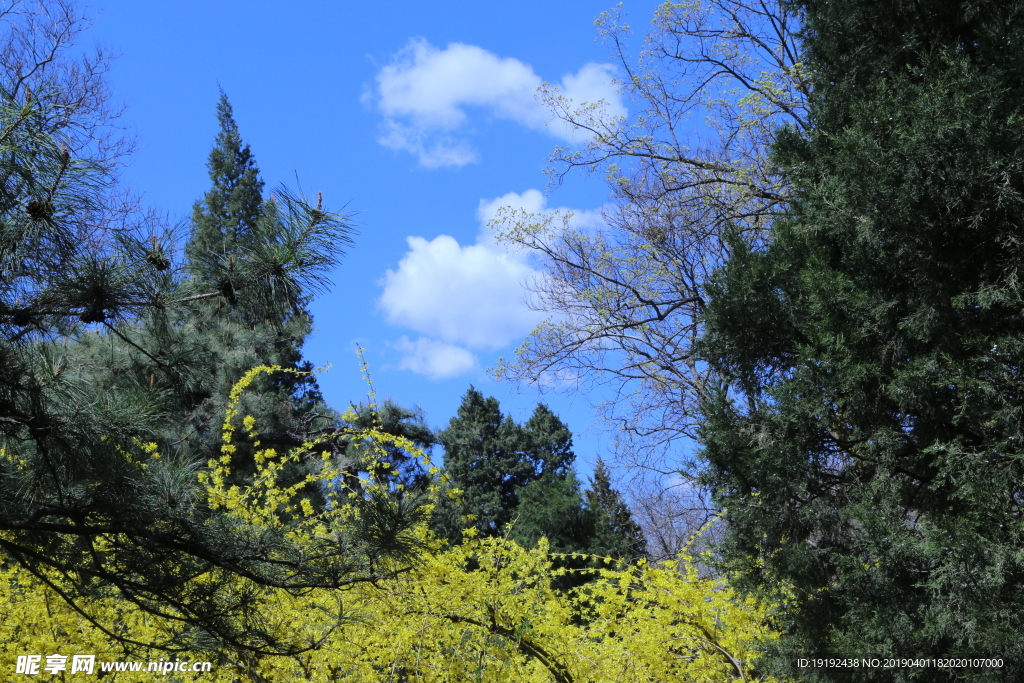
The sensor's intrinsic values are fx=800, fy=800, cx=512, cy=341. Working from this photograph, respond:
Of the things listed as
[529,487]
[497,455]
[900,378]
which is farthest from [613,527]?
[900,378]

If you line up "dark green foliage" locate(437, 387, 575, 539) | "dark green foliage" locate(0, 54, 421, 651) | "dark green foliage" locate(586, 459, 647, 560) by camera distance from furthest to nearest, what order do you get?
1. "dark green foliage" locate(437, 387, 575, 539)
2. "dark green foliage" locate(586, 459, 647, 560)
3. "dark green foliage" locate(0, 54, 421, 651)

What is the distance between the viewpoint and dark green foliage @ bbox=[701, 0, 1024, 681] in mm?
4082

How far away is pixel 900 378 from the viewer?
437cm

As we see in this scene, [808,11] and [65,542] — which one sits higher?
[808,11]

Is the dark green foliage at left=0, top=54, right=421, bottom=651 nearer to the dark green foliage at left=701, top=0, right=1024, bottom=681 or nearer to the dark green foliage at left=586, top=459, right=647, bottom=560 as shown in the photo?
the dark green foliage at left=701, top=0, right=1024, bottom=681

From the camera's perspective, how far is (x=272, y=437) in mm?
12352

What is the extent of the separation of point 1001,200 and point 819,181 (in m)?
1.25

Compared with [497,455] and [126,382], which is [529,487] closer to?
[497,455]

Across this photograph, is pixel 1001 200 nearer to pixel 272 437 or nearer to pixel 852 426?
pixel 852 426

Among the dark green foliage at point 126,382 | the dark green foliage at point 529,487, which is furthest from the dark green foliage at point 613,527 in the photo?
the dark green foliage at point 126,382

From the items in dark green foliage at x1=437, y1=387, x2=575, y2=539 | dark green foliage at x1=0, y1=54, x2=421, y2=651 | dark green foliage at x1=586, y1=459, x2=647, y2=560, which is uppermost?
dark green foliage at x1=437, y1=387, x2=575, y2=539

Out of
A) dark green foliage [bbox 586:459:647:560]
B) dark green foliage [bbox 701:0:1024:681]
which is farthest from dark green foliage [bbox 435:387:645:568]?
dark green foliage [bbox 701:0:1024:681]

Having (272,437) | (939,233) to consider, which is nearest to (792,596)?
(939,233)

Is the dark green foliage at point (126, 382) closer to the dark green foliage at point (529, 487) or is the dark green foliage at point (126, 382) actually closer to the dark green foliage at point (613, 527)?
the dark green foliage at point (529, 487)
